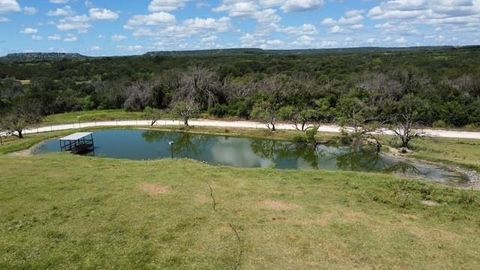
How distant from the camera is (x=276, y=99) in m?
58.9

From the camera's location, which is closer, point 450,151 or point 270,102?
point 450,151

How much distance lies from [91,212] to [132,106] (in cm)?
5376

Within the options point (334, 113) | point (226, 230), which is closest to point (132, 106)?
point (334, 113)

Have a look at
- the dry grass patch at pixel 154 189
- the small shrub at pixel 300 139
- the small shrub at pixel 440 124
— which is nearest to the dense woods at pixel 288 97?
the small shrub at pixel 440 124

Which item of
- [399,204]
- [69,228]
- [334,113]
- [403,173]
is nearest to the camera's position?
[69,228]

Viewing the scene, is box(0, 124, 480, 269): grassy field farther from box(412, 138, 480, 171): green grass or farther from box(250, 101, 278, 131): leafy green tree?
box(250, 101, 278, 131): leafy green tree

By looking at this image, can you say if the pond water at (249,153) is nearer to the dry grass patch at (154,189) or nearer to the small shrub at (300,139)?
the small shrub at (300,139)

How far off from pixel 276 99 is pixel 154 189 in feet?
125

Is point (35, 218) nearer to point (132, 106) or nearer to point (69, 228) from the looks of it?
point (69, 228)

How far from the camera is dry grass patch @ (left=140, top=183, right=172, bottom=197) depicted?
22269 millimetres

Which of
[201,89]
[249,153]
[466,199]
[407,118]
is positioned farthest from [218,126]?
[466,199]

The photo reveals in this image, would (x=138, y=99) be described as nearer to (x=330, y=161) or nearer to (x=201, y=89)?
(x=201, y=89)

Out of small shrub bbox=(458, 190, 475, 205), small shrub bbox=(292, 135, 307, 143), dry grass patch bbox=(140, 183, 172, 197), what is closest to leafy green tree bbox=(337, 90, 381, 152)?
small shrub bbox=(292, 135, 307, 143)

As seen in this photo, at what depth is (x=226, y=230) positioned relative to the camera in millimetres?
17547
